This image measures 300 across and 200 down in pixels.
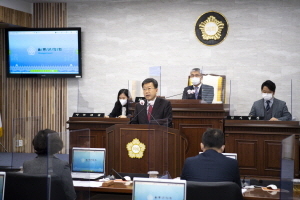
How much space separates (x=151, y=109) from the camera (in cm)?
598

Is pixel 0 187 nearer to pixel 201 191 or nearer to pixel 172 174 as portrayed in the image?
pixel 201 191

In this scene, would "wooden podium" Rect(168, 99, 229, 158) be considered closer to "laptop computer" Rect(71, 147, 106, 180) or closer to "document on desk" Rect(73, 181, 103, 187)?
"laptop computer" Rect(71, 147, 106, 180)

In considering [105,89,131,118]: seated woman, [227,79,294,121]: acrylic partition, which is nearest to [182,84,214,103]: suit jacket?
[105,89,131,118]: seated woman

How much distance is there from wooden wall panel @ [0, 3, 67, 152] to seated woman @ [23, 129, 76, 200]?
678cm

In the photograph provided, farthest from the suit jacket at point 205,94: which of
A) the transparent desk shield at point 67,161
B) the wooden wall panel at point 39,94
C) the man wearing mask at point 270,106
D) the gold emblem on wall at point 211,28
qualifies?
the wooden wall panel at point 39,94

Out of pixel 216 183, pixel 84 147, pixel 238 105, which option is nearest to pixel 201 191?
pixel 216 183

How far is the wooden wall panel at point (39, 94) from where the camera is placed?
10383mm

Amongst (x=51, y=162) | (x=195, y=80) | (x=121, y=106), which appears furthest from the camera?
(x=121, y=106)

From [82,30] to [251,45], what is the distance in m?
3.64

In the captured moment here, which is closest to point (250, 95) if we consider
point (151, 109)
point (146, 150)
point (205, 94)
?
point (205, 94)

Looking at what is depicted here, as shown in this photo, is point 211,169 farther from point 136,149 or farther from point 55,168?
point 136,149

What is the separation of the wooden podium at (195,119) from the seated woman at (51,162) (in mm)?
3157

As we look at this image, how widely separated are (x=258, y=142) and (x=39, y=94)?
18.8 ft

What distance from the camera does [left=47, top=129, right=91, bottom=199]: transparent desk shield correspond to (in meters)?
3.49
